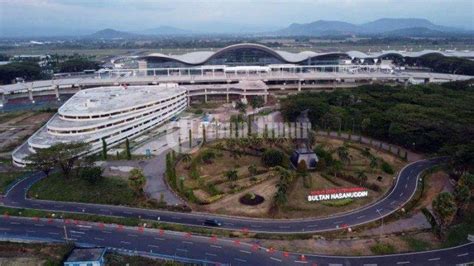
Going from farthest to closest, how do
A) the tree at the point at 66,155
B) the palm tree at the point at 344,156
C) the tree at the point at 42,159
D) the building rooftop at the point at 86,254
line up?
1. the palm tree at the point at 344,156
2. the tree at the point at 66,155
3. the tree at the point at 42,159
4. the building rooftop at the point at 86,254

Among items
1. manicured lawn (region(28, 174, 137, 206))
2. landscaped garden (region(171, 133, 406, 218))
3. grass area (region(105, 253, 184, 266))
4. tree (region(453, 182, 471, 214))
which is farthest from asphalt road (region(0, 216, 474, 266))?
landscaped garden (region(171, 133, 406, 218))

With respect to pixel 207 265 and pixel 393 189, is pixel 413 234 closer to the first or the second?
pixel 393 189

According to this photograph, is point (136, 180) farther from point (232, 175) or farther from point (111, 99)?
point (111, 99)

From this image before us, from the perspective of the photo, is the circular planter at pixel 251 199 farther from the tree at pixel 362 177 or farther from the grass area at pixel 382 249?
the grass area at pixel 382 249

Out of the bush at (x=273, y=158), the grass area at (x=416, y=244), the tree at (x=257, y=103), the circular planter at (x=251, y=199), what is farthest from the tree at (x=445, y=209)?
the tree at (x=257, y=103)

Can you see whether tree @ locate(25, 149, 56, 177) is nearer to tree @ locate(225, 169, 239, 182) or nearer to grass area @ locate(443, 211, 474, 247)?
tree @ locate(225, 169, 239, 182)

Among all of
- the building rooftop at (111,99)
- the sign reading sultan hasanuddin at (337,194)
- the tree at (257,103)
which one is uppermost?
the building rooftop at (111,99)

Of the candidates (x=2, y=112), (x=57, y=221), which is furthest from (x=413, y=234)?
(x=2, y=112)
